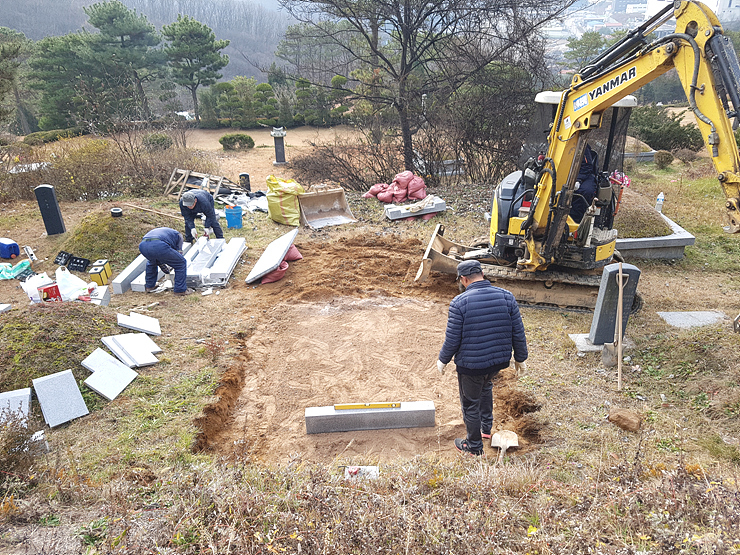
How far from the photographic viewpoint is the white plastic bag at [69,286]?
24.6 ft

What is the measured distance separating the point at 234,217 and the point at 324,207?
213 cm

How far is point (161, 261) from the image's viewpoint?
7.77m

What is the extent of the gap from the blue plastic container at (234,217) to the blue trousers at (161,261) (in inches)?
129

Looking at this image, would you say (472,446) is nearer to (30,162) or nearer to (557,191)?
(557,191)

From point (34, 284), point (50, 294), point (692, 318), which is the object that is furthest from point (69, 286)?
point (692, 318)

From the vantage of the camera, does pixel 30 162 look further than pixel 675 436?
Yes

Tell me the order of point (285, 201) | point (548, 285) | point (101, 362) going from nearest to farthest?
point (101, 362), point (548, 285), point (285, 201)

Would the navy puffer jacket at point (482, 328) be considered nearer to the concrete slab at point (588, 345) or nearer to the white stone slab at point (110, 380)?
the concrete slab at point (588, 345)

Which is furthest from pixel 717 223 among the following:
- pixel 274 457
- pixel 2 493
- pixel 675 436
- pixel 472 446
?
pixel 2 493

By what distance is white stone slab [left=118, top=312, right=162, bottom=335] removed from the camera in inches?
249

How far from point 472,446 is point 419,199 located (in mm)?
8360

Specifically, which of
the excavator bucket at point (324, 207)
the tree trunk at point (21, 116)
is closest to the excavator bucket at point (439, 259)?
the excavator bucket at point (324, 207)

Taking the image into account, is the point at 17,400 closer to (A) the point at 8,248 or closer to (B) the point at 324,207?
(A) the point at 8,248

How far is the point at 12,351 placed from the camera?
530 centimetres
